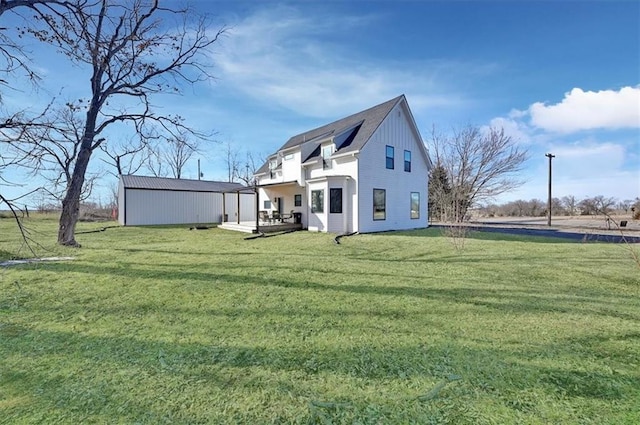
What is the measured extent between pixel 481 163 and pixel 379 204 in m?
16.2

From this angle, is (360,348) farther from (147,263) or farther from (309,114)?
(309,114)

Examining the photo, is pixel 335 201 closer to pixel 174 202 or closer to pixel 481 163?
pixel 174 202

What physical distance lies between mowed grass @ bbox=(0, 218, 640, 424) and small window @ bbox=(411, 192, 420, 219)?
11.5 m

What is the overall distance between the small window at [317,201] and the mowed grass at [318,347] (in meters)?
9.15

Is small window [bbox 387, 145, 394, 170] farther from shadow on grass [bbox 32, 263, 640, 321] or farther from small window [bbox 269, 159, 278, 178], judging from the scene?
shadow on grass [bbox 32, 263, 640, 321]

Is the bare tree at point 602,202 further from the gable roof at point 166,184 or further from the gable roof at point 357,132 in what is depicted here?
the gable roof at point 166,184

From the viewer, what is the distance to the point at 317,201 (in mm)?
15555

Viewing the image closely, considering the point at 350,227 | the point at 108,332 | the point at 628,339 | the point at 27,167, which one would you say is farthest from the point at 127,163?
the point at 628,339

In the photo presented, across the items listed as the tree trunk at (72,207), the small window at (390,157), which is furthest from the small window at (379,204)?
the tree trunk at (72,207)

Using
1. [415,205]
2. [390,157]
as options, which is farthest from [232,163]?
[415,205]

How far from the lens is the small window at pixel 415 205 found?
58.0 ft

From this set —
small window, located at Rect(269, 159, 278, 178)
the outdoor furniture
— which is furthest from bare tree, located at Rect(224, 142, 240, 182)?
the outdoor furniture

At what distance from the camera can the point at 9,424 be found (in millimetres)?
1939

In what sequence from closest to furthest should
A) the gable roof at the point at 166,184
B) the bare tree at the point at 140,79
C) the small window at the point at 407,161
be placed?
the bare tree at the point at 140,79 < the small window at the point at 407,161 < the gable roof at the point at 166,184
